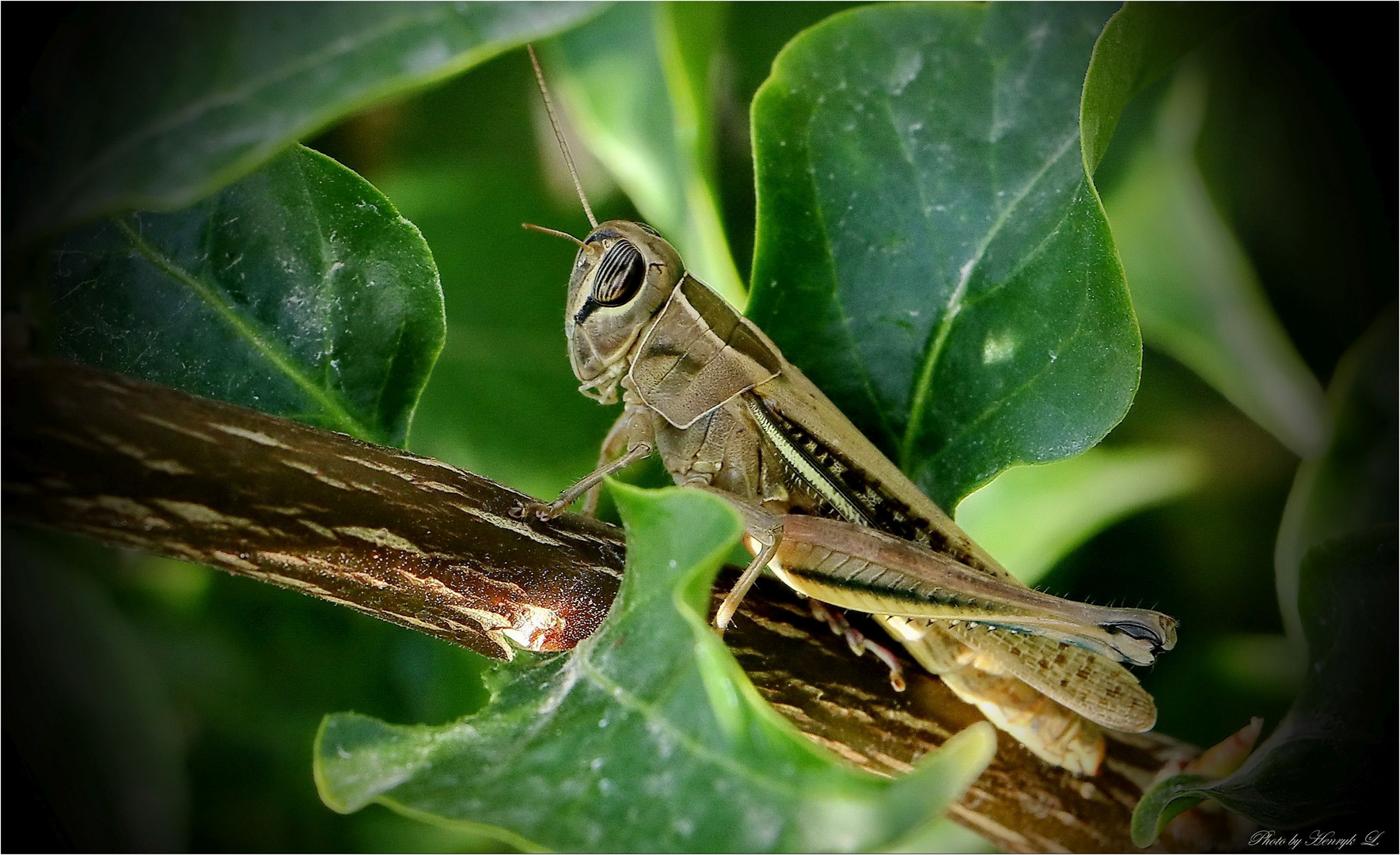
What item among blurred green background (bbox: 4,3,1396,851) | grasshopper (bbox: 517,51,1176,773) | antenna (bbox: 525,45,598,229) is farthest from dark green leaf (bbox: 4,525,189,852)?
antenna (bbox: 525,45,598,229)

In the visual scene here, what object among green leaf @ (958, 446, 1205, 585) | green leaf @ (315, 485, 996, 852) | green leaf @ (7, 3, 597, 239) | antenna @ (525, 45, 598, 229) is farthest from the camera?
green leaf @ (958, 446, 1205, 585)

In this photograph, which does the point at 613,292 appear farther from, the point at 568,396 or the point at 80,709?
the point at 80,709

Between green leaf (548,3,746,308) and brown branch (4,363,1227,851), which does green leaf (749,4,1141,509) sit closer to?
green leaf (548,3,746,308)

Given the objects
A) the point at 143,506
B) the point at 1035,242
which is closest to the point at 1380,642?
the point at 1035,242

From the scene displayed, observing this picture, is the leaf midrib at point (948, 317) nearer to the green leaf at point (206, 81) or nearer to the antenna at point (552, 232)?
the antenna at point (552, 232)

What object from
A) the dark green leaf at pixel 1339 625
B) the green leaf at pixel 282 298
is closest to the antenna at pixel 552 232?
the green leaf at pixel 282 298
